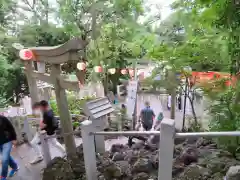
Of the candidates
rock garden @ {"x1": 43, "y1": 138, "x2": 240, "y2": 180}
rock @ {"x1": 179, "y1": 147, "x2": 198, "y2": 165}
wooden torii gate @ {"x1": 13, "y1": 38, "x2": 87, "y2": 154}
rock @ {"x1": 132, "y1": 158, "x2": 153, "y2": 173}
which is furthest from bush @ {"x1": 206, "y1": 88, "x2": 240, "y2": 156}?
wooden torii gate @ {"x1": 13, "y1": 38, "x2": 87, "y2": 154}

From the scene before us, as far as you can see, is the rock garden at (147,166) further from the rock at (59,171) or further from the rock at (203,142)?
the rock at (203,142)

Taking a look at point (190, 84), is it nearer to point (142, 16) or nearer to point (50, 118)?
point (142, 16)

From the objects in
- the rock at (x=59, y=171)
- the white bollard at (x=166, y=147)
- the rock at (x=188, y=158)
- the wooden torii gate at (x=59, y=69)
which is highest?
the wooden torii gate at (x=59, y=69)

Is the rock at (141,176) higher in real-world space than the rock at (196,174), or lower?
lower

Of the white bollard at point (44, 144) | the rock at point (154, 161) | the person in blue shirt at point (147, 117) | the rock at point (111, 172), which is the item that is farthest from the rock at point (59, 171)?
the person in blue shirt at point (147, 117)

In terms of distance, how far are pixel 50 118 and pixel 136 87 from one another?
132 inches

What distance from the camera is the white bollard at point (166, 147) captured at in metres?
1.62

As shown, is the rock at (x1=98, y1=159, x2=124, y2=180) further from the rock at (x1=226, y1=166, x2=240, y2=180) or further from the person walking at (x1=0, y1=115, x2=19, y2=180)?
the person walking at (x1=0, y1=115, x2=19, y2=180)

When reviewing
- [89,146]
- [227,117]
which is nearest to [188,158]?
[227,117]

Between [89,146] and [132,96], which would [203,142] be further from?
[132,96]

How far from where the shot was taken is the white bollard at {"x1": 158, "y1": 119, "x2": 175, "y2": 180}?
1.62 metres

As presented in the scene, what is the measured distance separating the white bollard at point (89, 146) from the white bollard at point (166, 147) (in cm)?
93

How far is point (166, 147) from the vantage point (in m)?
1.68

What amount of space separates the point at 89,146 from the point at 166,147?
1.04 meters
